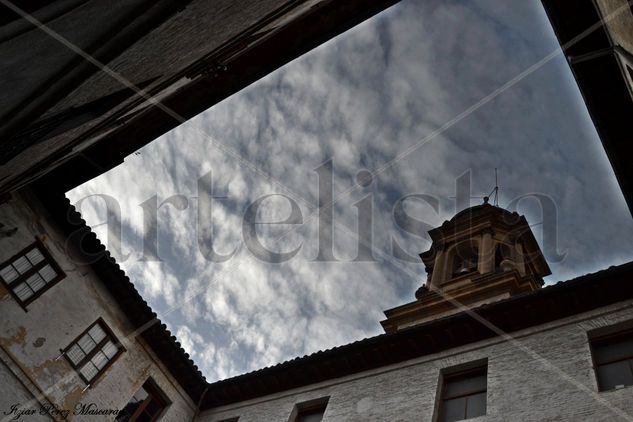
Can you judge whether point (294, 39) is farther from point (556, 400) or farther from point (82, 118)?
point (556, 400)

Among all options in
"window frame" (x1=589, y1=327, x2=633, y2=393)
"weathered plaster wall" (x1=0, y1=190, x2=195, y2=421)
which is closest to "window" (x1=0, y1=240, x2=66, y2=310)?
"weathered plaster wall" (x1=0, y1=190, x2=195, y2=421)

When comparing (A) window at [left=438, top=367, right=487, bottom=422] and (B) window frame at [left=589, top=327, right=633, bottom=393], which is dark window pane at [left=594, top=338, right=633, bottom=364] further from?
(A) window at [left=438, top=367, right=487, bottom=422]

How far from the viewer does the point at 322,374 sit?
A: 47.3ft

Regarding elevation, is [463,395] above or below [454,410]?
above

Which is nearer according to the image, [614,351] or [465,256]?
[614,351]

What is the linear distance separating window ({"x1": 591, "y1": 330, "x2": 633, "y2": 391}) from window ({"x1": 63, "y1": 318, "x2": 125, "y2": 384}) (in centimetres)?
1061

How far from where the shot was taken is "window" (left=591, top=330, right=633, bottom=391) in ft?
32.4

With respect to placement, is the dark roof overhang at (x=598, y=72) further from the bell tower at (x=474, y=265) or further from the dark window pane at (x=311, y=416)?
the bell tower at (x=474, y=265)

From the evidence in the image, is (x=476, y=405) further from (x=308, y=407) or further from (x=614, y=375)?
(x=308, y=407)

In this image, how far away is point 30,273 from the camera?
12.9 meters

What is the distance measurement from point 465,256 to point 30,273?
15742 millimetres

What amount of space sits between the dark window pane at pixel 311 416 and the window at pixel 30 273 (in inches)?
259

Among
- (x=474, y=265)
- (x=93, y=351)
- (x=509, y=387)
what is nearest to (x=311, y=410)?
(x=509, y=387)

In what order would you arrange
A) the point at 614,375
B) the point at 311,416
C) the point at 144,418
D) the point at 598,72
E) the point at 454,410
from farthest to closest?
the point at 144,418, the point at 311,416, the point at 454,410, the point at 614,375, the point at 598,72
